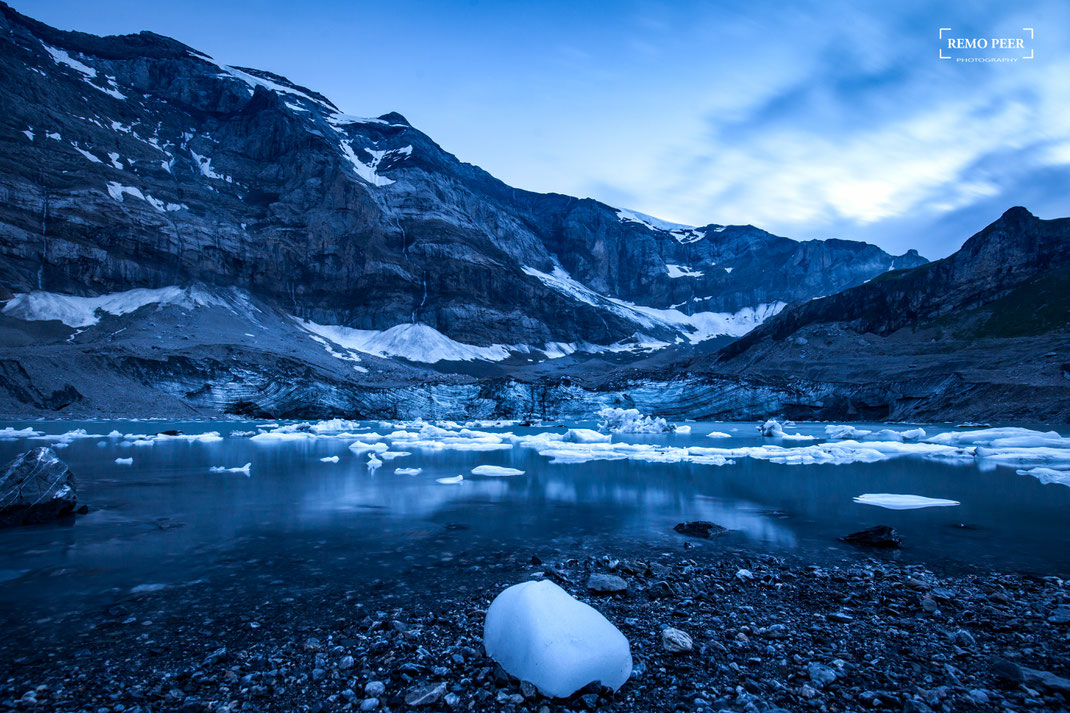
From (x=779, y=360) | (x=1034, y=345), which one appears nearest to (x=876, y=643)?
(x=1034, y=345)

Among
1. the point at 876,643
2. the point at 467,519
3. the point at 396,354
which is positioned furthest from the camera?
the point at 396,354

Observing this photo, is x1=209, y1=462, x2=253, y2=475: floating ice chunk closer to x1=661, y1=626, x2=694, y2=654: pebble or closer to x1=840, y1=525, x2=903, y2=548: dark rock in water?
x1=661, y1=626, x2=694, y2=654: pebble

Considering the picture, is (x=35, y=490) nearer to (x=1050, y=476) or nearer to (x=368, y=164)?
(x=1050, y=476)

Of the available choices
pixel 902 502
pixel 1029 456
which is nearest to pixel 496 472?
→ pixel 902 502

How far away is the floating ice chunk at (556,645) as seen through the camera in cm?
396

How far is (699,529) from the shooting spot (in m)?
9.77

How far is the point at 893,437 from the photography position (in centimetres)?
3469

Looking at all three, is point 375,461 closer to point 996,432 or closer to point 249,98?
point 996,432

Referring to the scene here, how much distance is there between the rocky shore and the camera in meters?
3.88

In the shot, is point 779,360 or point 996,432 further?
point 779,360

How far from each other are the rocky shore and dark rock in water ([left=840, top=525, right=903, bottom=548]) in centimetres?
159

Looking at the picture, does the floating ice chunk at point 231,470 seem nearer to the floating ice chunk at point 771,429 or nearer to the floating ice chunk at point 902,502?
the floating ice chunk at point 902,502

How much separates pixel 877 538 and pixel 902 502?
4826 mm

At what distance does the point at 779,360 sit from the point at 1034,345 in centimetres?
2719
